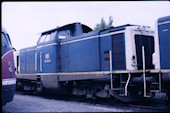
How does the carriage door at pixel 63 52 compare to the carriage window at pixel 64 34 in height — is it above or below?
below

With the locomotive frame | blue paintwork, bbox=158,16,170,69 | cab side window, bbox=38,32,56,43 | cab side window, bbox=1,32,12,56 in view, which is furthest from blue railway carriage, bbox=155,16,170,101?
cab side window, bbox=38,32,56,43

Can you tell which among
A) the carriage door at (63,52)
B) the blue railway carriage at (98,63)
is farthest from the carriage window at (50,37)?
the carriage door at (63,52)

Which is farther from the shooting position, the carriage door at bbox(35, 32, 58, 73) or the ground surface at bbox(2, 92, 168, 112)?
the carriage door at bbox(35, 32, 58, 73)

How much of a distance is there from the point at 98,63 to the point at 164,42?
8.65 feet

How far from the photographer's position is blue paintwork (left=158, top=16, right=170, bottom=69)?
6137 mm

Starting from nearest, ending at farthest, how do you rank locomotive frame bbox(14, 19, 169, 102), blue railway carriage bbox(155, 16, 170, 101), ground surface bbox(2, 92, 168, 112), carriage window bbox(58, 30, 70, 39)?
blue railway carriage bbox(155, 16, 170, 101) < ground surface bbox(2, 92, 168, 112) < locomotive frame bbox(14, 19, 169, 102) < carriage window bbox(58, 30, 70, 39)

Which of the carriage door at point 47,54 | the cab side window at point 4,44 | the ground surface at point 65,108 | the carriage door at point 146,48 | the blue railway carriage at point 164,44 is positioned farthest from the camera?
the carriage door at point 47,54

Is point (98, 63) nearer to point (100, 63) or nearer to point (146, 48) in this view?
point (100, 63)

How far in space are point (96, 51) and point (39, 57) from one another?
12.6ft

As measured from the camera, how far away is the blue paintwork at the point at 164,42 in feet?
20.1

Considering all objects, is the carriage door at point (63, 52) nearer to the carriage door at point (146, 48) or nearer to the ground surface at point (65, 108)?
the ground surface at point (65, 108)

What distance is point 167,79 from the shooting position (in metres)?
5.88

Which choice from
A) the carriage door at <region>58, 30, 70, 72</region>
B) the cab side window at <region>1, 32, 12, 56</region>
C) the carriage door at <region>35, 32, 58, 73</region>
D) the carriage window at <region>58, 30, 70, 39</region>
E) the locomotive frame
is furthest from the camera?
the carriage window at <region>58, 30, 70, 39</region>

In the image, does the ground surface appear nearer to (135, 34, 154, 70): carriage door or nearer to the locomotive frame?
the locomotive frame
